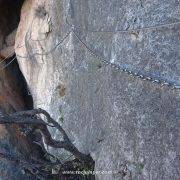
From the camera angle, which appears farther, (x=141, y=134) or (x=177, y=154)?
(x=141, y=134)

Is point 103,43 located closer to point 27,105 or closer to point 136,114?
point 136,114

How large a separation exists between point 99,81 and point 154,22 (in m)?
1.38

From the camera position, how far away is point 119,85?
17.2 feet

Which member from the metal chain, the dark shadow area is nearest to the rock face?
the metal chain

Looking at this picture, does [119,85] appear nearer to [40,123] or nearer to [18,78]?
[40,123]

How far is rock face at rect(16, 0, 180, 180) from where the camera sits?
4.43m

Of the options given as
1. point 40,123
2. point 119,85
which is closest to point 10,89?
point 40,123

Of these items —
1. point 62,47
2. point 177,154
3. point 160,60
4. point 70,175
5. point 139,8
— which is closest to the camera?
point 177,154

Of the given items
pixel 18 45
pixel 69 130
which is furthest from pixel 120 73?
pixel 18 45

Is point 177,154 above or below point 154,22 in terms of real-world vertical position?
below

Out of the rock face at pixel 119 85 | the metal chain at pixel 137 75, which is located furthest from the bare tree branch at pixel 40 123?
the metal chain at pixel 137 75

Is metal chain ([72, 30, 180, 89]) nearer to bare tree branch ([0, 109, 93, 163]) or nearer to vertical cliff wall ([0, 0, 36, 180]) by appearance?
bare tree branch ([0, 109, 93, 163])

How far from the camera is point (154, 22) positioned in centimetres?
482

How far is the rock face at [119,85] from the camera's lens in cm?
443
